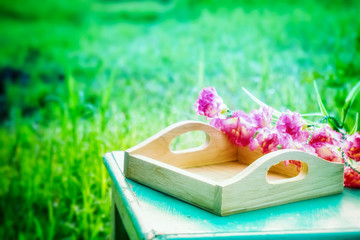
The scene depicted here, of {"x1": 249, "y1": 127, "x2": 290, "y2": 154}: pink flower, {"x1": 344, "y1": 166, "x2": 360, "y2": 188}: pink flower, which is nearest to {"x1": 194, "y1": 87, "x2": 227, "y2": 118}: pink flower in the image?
{"x1": 249, "y1": 127, "x2": 290, "y2": 154}: pink flower

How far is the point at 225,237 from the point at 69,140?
169 centimetres

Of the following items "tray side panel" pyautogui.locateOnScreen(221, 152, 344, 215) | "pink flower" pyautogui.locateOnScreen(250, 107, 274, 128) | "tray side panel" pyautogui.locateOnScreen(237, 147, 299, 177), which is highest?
"pink flower" pyautogui.locateOnScreen(250, 107, 274, 128)

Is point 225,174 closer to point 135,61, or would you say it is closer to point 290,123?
point 290,123

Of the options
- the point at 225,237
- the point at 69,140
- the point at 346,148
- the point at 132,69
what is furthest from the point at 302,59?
the point at 225,237

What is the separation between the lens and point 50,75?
4.52 meters

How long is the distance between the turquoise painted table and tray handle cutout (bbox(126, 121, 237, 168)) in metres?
0.12

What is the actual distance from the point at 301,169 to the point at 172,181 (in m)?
0.28

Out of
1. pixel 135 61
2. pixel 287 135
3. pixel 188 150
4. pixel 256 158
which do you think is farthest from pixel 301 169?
pixel 135 61

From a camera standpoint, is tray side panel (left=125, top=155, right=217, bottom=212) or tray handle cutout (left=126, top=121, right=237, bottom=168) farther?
tray handle cutout (left=126, top=121, right=237, bottom=168)

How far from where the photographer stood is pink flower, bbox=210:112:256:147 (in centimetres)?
92

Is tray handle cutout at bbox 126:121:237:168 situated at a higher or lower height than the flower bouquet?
lower

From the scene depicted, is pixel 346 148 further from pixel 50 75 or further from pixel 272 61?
pixel 50 75

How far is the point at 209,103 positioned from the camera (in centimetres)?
90

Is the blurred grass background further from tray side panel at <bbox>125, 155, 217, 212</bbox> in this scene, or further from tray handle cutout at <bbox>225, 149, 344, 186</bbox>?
tray handle cutout at <bbox>225, 149, 344, 186</bbox>
